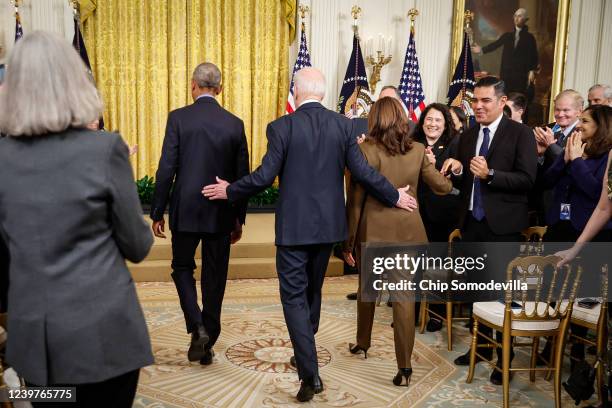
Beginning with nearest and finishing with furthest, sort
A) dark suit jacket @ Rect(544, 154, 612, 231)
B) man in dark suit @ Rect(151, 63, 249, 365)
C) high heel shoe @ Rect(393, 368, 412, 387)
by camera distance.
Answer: high heel shoe @ Rect(393, 368, 412, 387)
man in dark suit @ Rect(151, 63, 249, 365)
dark suit jacket @ Rect(544, 154, 612, 231)

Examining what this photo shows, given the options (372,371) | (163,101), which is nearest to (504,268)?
(372,371)

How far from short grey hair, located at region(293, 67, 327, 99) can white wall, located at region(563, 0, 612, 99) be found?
7812 mm

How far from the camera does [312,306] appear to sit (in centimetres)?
381

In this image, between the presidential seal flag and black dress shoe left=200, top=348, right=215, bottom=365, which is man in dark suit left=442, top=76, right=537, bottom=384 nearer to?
black dress shoe left=200, top=348, right=215, bottom=365

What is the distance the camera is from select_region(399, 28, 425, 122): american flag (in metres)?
8.84

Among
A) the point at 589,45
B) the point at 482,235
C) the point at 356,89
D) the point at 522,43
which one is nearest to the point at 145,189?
the point at 356,89

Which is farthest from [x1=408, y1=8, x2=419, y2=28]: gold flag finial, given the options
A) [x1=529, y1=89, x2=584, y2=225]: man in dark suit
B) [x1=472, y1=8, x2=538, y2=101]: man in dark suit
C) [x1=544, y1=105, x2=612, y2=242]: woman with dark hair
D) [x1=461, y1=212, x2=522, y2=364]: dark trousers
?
[x1=461, y1=212, x2=522, y2=364]: dark trousers

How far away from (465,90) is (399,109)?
5.82 metres

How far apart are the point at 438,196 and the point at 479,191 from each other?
1.00 m

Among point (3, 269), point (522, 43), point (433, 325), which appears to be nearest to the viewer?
point (3, 269)

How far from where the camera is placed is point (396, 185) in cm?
378

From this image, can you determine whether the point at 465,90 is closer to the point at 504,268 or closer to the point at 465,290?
the point at 465,290

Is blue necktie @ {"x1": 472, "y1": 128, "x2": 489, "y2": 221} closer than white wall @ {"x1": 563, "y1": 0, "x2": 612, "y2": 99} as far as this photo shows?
Yes

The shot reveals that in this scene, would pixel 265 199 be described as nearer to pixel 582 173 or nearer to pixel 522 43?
pixel 522 43
